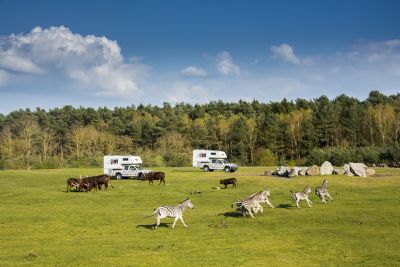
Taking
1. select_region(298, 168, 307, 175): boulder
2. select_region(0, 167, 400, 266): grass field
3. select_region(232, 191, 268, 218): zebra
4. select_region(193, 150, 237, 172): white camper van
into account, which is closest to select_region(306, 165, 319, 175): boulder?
select_region(298, 168, 307, 175): boulder

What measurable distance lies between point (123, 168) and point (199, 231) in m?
33.6

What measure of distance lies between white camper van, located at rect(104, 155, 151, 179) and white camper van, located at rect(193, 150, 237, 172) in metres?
13.2

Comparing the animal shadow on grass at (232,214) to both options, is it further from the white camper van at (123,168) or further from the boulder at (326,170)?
the boulder at (326,170)

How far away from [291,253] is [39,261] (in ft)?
33.6

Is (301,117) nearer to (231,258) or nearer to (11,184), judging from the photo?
(11,184)

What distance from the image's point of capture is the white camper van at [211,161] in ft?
212

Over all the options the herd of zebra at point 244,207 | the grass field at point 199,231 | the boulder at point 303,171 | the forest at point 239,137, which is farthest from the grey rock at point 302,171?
the forest at point 239,137

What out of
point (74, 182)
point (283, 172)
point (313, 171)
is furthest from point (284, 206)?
point (283, 172)

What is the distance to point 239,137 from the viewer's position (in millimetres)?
110000

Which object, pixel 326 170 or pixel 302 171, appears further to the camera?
pixel 302 171

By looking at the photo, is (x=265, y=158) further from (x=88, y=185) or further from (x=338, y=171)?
(x=88, y=185)

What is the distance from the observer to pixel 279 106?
434ft

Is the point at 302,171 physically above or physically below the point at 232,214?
above

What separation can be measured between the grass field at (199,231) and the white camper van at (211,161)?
23.4 m
